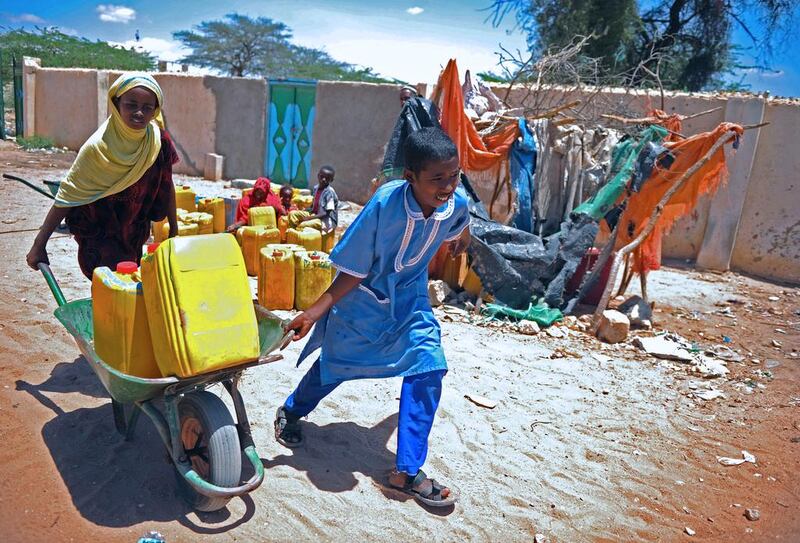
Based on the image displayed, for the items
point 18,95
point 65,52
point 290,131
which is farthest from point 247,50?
point 290,131

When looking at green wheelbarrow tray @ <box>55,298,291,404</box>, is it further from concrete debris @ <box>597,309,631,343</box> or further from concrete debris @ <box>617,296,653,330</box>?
concrete debris @ <box>617,296,653,330</box>

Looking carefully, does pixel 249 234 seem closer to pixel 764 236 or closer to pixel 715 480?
pixel 715 480

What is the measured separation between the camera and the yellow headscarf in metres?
3.31

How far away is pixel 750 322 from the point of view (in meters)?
6.76

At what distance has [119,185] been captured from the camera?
344 cm

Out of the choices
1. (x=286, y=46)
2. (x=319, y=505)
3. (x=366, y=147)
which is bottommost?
(x=319, y=505)

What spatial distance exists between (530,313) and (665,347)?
116 cm

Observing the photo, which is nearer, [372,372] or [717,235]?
[372,372]

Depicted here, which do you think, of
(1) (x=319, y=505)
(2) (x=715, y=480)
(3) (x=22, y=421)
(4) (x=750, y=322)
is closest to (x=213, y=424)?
(1) (x=319, y=505)

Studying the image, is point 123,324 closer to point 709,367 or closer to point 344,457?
point 344,457

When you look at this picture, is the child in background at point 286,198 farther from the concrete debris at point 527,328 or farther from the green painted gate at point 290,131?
the green painted gate at point 290,131

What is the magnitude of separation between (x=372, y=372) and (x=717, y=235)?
7312mm

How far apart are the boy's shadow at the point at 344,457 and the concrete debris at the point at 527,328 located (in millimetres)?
2216

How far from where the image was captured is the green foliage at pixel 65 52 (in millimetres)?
22078
